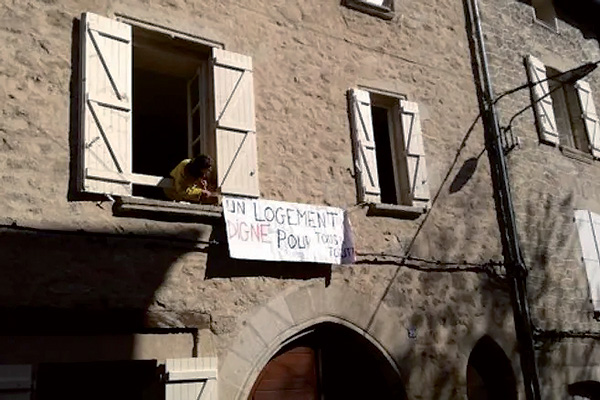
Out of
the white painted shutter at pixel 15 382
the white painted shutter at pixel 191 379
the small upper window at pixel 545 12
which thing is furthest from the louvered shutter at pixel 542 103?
the white painted shutter at pixel 15 382

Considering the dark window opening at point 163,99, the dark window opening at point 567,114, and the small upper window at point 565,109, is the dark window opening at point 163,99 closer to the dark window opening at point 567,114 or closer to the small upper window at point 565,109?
the small upper window at point 565,109

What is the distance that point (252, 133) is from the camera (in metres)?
5.88

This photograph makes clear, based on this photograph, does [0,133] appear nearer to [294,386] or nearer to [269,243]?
[269,243]

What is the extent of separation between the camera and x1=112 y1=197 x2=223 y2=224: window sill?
5.04 m

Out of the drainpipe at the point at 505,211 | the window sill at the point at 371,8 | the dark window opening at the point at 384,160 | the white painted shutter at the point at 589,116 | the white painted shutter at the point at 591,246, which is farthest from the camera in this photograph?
the white painted shutter at the point at 589,116

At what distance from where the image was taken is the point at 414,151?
274 inches

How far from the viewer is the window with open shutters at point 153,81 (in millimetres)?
5078

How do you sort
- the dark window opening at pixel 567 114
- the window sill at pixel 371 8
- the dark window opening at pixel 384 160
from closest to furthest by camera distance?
the window sill at pixel 371 8 → the dark window opening at pixel 384 160 → the dark window opening at pixel 567 114

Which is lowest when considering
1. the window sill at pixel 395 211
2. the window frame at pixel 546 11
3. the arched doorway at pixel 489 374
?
the arched doorway at pixel 489 374

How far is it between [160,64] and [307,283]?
2.35 meters

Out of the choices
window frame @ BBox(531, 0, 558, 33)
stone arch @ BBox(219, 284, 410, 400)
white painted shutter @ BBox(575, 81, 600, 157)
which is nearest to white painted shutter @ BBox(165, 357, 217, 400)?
stone arch @ BBox(219, 284, 410, 400)

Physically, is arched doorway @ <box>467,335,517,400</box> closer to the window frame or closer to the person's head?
the person's head

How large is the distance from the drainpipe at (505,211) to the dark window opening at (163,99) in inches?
133

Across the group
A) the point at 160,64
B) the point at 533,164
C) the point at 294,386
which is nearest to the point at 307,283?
the point at 294,386
